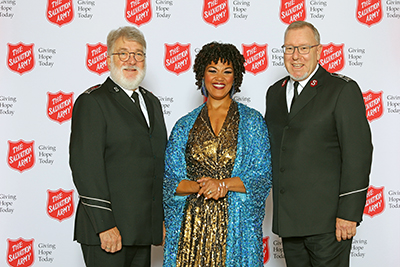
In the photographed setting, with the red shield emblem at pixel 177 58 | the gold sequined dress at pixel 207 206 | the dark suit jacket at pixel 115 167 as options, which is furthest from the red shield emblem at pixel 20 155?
the gold sequined dress at pixel 207 206

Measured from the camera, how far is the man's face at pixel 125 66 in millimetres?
2600

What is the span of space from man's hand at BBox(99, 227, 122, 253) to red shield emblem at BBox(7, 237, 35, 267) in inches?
70.6

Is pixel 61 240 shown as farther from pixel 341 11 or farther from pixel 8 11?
pixel 341 11

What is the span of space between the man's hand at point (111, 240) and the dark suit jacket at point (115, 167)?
4 centimetres

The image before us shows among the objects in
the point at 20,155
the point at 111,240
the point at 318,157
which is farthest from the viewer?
the point at 20,155

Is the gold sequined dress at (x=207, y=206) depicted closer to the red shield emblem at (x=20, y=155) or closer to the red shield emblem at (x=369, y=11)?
the red shield emblem at (x=20, y=155)

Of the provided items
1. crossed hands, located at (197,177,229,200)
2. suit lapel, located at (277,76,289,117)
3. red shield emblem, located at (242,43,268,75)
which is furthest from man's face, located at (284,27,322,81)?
red shield emblem, located at (242,43,268,75)

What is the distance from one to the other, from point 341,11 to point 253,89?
41.9 inches

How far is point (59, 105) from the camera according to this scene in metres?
3.85

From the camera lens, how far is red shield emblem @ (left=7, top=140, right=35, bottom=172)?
12.6 ft

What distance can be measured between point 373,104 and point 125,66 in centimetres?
241

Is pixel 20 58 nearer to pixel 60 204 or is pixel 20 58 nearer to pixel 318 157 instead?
pixel 60 204

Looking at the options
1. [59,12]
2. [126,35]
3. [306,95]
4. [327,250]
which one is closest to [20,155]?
[59,12]

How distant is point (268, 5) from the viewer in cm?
391
